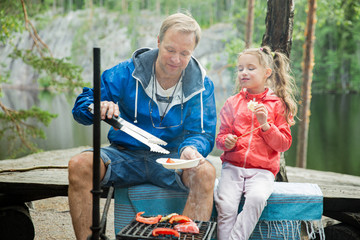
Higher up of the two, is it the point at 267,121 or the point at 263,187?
the point at 267,121

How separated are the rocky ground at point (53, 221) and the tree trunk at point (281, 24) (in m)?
2.13

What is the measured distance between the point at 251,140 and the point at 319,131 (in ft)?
37.7

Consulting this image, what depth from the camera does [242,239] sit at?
6.43ft

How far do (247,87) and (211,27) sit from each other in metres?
11.7

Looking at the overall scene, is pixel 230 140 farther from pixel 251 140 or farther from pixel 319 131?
pixel 319 131

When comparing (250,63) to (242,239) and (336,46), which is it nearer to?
(242,239)

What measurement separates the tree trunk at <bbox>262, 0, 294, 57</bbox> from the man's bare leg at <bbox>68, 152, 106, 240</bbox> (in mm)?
1927

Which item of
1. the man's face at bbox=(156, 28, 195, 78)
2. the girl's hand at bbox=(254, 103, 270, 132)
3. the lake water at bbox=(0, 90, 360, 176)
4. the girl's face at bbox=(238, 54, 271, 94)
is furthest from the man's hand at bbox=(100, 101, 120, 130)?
the lake water at bbox=(0, 90, 360, 176)

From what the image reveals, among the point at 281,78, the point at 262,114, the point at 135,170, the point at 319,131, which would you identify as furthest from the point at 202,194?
the point at 319,131

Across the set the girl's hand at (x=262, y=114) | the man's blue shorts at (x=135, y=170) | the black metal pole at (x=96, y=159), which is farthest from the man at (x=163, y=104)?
the black metal pole at (x=96, y=159)

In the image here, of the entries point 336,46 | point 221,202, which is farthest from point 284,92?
point 336,46

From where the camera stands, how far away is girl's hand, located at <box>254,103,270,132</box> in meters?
2.09

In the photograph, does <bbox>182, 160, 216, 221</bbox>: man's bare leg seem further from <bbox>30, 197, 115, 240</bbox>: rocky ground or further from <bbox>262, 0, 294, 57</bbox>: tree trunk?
<bbox>262, 0, 294, 57</bbox>: tree trunk

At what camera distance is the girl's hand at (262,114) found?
209 cm
